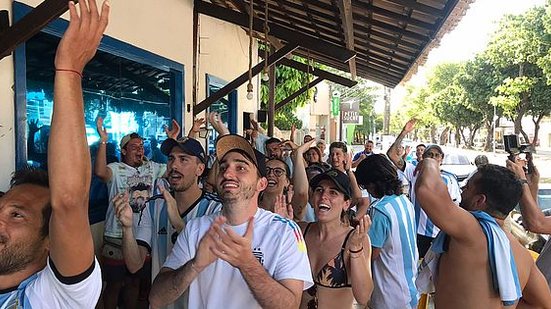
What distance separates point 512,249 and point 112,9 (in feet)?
13.5

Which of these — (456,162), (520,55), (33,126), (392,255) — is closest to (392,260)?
(392,255)

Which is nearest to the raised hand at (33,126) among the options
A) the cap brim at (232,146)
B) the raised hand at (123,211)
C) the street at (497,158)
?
the raised hand at (123,211)

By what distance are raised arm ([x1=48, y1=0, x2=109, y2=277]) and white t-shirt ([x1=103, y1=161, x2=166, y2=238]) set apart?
288 cm

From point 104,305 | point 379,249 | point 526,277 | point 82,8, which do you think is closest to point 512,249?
point 526,277

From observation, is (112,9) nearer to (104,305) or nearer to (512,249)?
(104,305)

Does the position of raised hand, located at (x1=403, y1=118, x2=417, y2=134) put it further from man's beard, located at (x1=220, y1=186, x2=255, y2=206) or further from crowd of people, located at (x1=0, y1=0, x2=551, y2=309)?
man's beard, located at (x1=220, y1=186, x2=255, y2=206)

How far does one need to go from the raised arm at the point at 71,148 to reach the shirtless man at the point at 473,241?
62.1 inches

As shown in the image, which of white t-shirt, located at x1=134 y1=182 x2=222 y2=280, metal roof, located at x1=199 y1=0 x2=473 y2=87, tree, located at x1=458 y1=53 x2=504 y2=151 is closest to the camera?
white t-shirt, located at x1=134 y1=182 x2=222 y2=280

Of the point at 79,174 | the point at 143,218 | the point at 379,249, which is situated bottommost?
the point at 379,249

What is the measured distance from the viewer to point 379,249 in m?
3.14

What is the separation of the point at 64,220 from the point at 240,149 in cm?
117

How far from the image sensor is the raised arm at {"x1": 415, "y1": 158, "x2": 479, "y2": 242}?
2.26 metres

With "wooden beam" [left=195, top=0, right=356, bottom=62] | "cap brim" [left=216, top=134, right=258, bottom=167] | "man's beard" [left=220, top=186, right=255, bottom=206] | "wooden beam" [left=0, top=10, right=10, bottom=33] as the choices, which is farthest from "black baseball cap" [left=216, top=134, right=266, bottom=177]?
"wooden beam" [left=195, top=0, right=356, bottom=62]

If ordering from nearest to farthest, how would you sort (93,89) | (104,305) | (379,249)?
(379,249) < (104,305) < (93,89)
